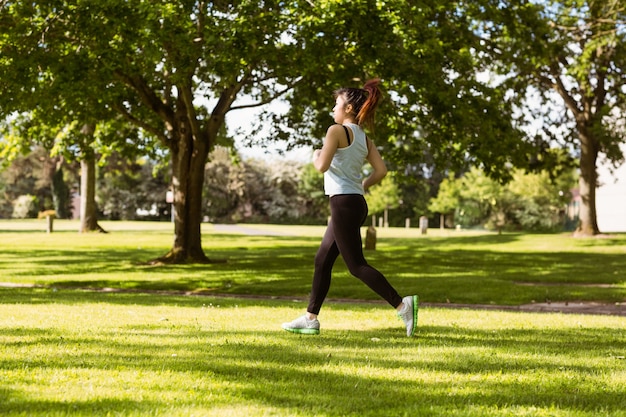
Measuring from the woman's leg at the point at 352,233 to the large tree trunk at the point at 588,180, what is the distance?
111ft

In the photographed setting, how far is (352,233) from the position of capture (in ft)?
22.0

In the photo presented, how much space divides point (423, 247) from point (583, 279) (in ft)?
54.8

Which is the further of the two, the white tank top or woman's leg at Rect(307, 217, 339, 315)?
woman's leg at Rect(307, 217, 339, 315)

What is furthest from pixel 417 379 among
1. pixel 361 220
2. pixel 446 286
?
pixel 446 286

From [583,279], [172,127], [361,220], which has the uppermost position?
[172,127]

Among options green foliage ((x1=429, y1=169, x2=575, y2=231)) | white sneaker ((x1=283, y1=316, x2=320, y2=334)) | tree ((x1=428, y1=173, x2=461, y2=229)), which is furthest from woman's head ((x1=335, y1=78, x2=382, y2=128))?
tree ((x1=428, y1=173, x2=461, y2=229))

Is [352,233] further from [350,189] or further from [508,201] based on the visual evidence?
[508,201]

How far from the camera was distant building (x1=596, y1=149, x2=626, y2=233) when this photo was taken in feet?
184

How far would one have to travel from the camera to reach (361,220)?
683 cm

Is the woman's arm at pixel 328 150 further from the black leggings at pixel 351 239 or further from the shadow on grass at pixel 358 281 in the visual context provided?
the shadow on grass at pixel 358 281

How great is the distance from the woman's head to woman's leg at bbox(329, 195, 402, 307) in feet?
2.22

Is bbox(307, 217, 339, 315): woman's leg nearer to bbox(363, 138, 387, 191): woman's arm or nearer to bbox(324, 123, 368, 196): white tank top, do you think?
bbox(324, 123, 368, 196): white tank top

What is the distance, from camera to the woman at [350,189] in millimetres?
6707

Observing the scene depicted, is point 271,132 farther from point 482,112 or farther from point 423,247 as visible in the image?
point 423,247
